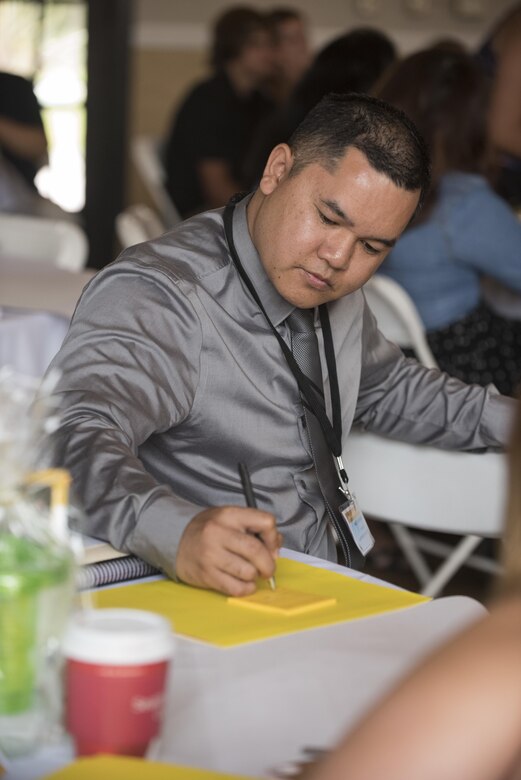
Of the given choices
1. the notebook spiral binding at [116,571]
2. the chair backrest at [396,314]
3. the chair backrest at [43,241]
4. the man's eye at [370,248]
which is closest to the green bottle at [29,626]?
the notebook spiral binding at [116,571]

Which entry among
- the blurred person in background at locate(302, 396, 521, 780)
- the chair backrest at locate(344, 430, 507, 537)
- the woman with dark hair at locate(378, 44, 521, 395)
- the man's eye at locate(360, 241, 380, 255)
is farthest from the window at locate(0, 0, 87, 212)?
the blurred person in background at locate(302, 396, 521, 780)

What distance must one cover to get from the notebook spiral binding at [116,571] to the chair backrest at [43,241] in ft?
9.52

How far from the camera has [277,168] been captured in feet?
5.64

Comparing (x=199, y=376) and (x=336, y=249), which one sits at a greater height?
(x=336, y=249)

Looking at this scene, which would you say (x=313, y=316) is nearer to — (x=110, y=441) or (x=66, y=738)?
(x=110, y=441)

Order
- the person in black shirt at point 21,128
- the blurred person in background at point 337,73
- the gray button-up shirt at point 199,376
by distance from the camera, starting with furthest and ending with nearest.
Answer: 1. the person in black shirt at point 21,128
2. the blurred person in background at point 337,73
3. the gray button-up shirt at point 199,376

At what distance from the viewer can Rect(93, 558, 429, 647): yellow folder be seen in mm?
1128

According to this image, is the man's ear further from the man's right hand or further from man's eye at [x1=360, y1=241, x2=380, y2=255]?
the man's right hand

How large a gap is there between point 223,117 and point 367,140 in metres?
4.08

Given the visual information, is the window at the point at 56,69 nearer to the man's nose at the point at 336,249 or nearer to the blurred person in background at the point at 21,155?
the blurred person in background at the point at 21,155

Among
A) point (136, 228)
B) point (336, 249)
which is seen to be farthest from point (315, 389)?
point (136, 228)

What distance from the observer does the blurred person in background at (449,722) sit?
651 mm

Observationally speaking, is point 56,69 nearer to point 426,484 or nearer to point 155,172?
point 155,172

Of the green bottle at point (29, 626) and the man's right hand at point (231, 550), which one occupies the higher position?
the green bottle at point (29, 626)
